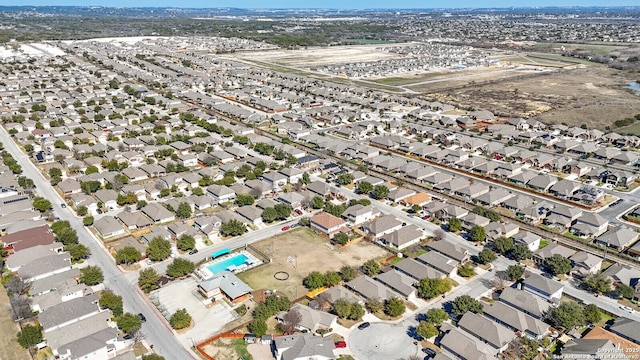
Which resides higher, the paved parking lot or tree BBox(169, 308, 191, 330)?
tree BBox(169, 308, 191, 330)

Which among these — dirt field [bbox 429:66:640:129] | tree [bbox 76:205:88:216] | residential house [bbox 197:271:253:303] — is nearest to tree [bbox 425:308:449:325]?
residential house [bbox 197:271:253:303]

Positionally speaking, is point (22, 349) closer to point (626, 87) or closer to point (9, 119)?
point (9, 119)

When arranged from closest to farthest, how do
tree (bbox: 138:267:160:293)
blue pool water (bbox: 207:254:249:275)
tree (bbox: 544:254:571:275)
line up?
tree (bbox: 138:267:160:293)
tree (bbox: 544:254:571:275)
blue pool water (bbox: 207:254:249:275)

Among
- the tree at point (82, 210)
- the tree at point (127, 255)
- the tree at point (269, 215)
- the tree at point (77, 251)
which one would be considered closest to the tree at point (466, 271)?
the tree at point (269, 215)

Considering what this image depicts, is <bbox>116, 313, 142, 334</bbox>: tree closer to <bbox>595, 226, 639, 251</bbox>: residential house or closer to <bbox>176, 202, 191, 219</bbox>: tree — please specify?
<bbox>176, 202, 191, 219</bbox>: tree

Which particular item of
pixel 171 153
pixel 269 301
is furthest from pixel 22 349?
pixel 171 153

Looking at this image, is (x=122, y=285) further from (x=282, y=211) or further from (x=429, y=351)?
(x=429, y=351)

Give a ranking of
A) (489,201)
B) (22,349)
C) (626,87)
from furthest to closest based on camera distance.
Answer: (626,87), (489,201), (22,349)
